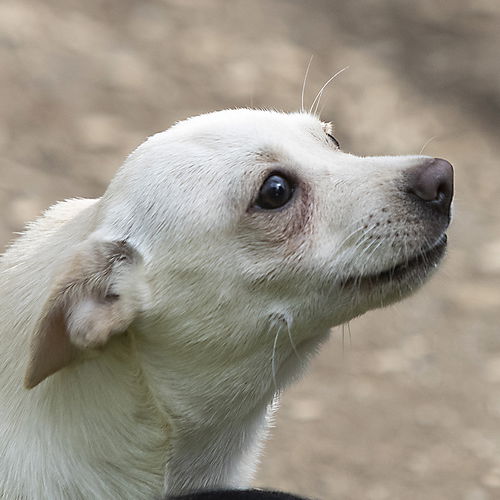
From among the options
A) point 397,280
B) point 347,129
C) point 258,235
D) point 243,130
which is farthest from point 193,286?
point 347,129

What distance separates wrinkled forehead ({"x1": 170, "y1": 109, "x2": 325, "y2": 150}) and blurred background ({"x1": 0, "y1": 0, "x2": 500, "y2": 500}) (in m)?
2.28

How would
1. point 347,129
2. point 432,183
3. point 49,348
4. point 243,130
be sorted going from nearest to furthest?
point 49,348
point 432,183
point 243,130
point 347,129

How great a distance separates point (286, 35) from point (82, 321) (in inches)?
224

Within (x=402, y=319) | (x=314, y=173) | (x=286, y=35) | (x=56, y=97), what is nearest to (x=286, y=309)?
(x=314, y=173)

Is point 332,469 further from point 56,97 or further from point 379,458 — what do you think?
point 56,97

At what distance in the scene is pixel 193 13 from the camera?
8305 mm

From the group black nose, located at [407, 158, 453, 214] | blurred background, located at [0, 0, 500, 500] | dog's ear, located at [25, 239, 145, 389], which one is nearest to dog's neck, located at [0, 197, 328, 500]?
dog's ear, located at [25, 239, 145, 389]

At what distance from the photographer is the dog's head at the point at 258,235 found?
10.1 ft

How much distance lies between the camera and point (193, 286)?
10.3ft

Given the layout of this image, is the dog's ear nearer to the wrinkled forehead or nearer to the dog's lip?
the wrinkled forehead

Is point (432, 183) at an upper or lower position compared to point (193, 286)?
upper

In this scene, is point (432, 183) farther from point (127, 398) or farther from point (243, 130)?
point (127, 398)

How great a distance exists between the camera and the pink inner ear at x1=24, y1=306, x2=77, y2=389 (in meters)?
2.89

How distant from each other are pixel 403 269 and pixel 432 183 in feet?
0.90
